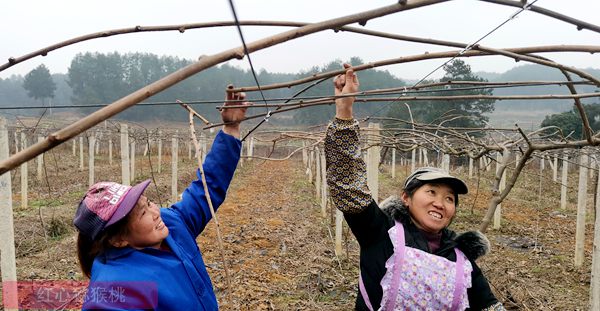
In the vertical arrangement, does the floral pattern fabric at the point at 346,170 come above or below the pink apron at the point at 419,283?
above

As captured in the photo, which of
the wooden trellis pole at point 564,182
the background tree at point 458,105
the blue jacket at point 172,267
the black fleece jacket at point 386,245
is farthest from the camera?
the wooden trellis pole at point 564,182

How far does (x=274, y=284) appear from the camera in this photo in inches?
222

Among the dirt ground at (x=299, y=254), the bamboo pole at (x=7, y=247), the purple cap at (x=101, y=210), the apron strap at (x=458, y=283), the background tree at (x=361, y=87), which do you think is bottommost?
the dirt ground at (x=299, y=254)

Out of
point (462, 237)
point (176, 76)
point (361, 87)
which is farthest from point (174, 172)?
point (361, 87)

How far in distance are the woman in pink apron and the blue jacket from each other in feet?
1.82

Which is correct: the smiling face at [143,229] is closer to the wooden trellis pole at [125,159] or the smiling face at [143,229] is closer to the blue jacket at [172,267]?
the blue jacket at [172,267]

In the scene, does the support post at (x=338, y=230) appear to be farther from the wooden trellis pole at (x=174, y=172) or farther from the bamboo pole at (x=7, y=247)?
the wooden trellis pole at (x=174, y=172)

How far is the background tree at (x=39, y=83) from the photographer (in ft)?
171

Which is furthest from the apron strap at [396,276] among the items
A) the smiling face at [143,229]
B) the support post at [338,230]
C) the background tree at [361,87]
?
the background tree at [361,87]

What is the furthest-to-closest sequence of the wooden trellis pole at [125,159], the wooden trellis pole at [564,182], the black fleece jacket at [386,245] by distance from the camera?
the wooden trellis pole at [564,182] → the wooden trellis pole at [125,159] → the black fleece jacket at [386,245]

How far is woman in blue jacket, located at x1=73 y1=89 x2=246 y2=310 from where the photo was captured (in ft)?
4.11

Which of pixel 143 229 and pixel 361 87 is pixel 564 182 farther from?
pixel 361 87

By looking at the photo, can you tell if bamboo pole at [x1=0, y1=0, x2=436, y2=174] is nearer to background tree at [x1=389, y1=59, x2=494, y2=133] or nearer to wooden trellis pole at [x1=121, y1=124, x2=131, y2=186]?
background tree at [x1=389, y1=59, x2=494, y2=133]

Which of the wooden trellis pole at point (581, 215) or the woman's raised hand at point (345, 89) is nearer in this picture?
the woman's raised hand at point (345, 89)
